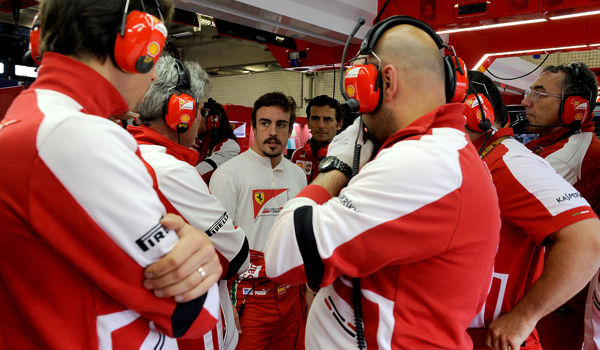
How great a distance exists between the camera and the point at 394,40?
1.44 meters

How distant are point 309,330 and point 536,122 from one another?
273 centimetres

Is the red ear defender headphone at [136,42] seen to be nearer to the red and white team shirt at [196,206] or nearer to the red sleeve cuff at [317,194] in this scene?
the red and white team shirt at [196,206]

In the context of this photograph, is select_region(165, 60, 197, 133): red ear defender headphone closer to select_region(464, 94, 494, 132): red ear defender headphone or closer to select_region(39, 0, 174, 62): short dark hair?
select_region(39, 0, 174, 62): short dark hair

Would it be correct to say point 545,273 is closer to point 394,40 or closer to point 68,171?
point 394,40

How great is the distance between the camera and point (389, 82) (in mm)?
1438

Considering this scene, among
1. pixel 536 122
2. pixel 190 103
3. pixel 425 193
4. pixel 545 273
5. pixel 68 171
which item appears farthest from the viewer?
pixel 536 122

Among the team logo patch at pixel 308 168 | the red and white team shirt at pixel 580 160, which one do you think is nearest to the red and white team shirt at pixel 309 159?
the team logo patch at pixel 308 168

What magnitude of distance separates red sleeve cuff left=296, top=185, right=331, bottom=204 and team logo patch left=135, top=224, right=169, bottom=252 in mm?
531

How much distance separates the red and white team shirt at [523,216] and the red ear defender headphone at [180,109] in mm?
1515

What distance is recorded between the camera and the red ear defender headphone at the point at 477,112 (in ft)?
7.12

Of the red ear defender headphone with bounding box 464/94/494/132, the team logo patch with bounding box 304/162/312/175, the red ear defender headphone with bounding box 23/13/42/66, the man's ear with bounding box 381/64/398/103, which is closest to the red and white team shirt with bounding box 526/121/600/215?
the red ear defender headphone with bounding box 464/94/494/132

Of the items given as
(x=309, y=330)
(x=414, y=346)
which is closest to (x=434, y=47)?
(x=414, y=346)

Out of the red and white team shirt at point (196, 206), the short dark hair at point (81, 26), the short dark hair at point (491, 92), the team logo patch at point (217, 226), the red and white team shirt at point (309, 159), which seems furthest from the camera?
the red and white team shirt at point (309, 159)

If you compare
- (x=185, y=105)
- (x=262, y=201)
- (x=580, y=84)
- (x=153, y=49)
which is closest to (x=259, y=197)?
(x=262, y=201)
